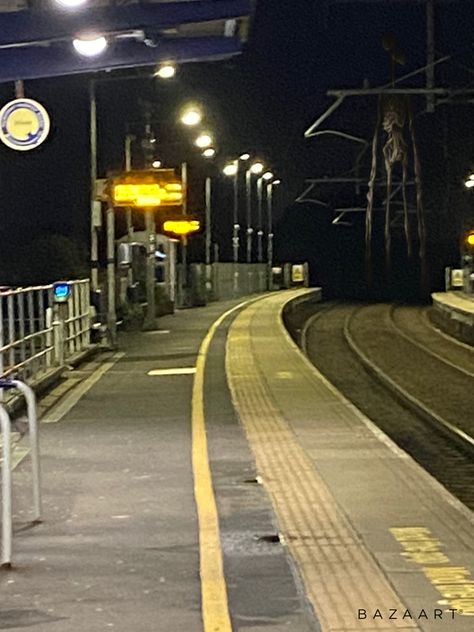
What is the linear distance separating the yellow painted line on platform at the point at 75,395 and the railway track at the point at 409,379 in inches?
169

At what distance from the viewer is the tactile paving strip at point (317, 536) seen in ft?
22.1

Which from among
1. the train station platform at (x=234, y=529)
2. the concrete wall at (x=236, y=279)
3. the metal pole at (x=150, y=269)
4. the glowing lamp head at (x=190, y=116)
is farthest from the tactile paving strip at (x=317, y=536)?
the concrete wall at (x=236, y=279)

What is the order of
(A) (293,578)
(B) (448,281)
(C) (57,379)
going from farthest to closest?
1. (B) (448,281)
2. (C) (57,379)
3. (A) (293,578)

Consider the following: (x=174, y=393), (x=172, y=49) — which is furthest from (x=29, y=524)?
(x=174, y=393)

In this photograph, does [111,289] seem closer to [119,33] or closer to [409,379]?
[409,379]

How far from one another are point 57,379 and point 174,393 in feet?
9.08

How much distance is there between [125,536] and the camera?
339 inches

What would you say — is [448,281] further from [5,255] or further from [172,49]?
[172,49]

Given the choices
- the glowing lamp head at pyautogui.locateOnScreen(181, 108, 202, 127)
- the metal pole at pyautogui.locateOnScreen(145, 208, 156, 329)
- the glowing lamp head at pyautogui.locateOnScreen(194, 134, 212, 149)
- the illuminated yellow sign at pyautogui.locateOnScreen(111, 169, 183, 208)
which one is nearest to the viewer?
the illuminated yellow sign at pyautogui.locateOnScreen(111, 169, 183, 208)

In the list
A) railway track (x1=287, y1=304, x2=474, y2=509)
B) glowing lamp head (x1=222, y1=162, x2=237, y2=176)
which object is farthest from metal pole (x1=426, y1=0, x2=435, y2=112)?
glowing lamp head (x1=222, y1=162, x2=237, y2=176)

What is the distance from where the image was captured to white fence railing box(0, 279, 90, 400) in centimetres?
1630

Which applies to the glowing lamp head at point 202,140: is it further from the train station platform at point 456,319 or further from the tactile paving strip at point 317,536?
the tactile paving strip at point 317,536

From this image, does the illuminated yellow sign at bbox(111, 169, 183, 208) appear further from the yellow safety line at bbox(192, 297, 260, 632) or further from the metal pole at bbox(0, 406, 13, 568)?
the metal pole at bbox(0, 406, 13, 568)

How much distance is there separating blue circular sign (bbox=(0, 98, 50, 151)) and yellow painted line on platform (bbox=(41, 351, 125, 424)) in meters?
3.48
